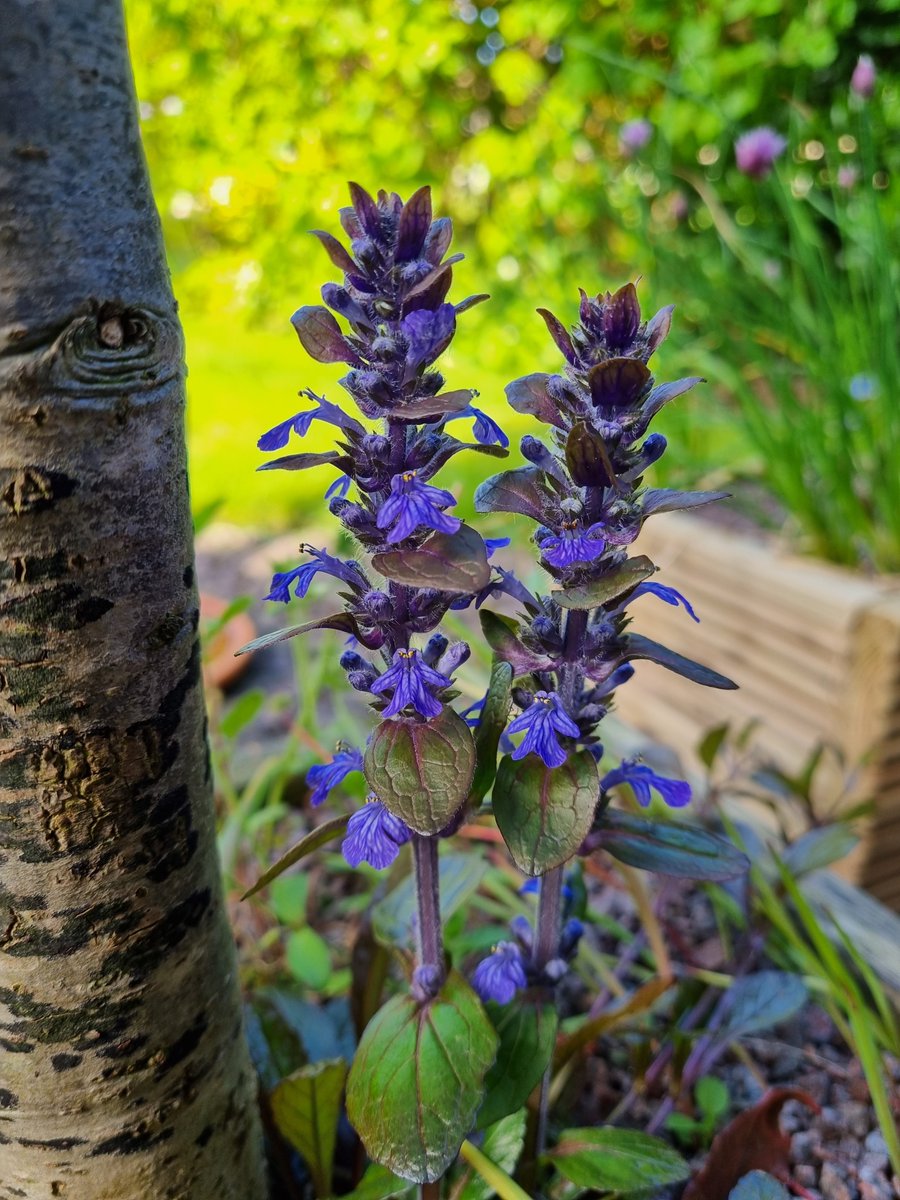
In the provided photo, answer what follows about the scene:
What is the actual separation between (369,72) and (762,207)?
1.44 metres

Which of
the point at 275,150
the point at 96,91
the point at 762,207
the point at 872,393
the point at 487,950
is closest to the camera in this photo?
the point at 96,91

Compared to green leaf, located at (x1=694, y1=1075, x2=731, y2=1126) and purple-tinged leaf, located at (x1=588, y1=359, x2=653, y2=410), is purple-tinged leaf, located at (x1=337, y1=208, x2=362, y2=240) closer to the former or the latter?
purple-tinged leaf, located at (x1=588, y1=359, x2=653, y2=410)

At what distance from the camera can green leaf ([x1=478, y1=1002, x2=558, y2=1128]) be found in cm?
52

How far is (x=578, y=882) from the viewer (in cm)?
65

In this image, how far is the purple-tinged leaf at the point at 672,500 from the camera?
432 mm

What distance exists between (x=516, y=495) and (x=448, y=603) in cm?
7

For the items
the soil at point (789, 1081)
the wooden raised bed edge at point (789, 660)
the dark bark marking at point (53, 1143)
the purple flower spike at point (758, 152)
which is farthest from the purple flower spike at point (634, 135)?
the dark bark marking at point (53, 1143)

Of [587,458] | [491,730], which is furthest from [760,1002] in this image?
[587,458]

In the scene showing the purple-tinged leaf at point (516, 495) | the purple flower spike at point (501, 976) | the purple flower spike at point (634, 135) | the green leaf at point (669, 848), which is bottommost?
the purple flower spike at point (501, 976)

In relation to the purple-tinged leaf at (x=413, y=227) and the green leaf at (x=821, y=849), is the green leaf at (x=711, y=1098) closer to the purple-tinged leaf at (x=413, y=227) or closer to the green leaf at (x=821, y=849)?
the green leaf at (x=821, y=849)

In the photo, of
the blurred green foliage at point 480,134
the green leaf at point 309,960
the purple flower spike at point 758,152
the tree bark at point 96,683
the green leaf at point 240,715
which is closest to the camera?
the tree bark at point 96,683

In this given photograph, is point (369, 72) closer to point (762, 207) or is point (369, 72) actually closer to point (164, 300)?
point (762, 207)

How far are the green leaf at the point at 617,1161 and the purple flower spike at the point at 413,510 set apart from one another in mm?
397

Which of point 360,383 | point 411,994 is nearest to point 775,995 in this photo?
point 411,994
